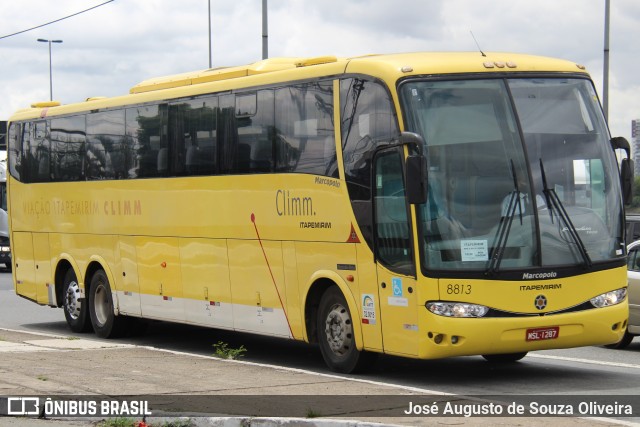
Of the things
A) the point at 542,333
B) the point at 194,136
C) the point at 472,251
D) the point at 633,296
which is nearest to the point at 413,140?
the point at 472,251

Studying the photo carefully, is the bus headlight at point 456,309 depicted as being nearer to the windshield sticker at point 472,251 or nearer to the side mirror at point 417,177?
the windshield sticker at point 472,251

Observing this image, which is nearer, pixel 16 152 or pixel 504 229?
pixel 504 229

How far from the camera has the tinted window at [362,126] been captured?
1339 cm

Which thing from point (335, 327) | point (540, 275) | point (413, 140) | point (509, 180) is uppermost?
point (413, 140)

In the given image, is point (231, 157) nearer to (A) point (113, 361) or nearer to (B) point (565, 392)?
(A) point (113, 361)

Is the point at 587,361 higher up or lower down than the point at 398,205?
lower down

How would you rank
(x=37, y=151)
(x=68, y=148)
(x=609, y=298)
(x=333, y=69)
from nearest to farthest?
(x=609, y=298) < (x=333, y=69) < (x=68, y=148) < (x=37, y=151)

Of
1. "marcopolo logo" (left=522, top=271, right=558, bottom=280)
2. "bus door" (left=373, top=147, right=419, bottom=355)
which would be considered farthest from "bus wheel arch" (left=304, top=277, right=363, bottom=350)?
"marcopolo logo" (left=522, top=271, right=558, bottom=280)

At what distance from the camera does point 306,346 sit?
1817cm

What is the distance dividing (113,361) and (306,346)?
3993 millimetres

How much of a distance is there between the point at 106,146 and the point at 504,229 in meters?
8.76

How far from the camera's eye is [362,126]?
13.8 m

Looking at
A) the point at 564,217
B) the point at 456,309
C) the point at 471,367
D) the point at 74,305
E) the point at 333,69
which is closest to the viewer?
the point at 456,309

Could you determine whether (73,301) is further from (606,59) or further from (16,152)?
(606,59)
